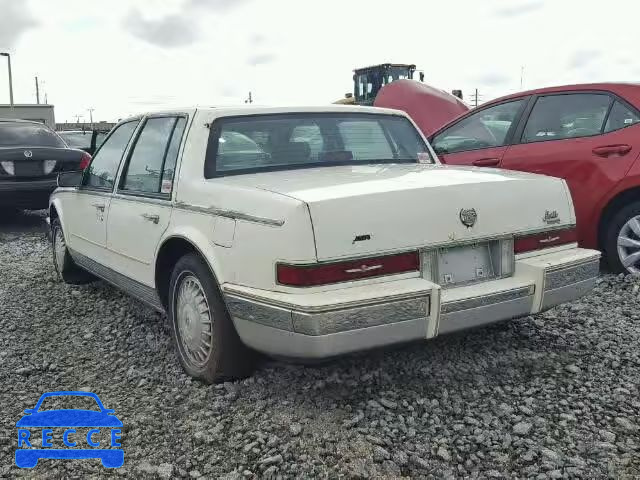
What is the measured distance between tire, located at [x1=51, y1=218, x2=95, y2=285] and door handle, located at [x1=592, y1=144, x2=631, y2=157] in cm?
419

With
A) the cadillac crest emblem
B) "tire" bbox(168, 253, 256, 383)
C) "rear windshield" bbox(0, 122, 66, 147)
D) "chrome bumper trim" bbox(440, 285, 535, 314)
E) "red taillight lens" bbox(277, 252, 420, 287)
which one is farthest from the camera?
"rear windshield" bbox(0, 122, 66, 147)

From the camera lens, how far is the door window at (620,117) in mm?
5027

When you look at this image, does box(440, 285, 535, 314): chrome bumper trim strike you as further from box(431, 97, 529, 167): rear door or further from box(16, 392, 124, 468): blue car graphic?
box(431, 97, 529, 167): rear door

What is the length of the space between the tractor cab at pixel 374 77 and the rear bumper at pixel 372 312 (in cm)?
1424

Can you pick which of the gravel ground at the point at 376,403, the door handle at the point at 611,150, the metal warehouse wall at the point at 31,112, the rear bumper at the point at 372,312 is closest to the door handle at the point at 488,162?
the door handle at the point at 611,150

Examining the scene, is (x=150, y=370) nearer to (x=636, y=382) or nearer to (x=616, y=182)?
(x=636, y=382)

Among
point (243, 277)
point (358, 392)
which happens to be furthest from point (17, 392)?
point (358, 392)

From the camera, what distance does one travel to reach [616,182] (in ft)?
16.3

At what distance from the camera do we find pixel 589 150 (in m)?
5.14

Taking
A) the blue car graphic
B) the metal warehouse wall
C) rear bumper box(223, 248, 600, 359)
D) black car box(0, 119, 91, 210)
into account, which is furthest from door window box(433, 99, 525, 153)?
the metal warehouse wall

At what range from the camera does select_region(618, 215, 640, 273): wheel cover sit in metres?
5.04

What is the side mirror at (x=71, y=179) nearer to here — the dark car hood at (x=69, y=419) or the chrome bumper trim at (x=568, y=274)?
the dark car hood at (x=69, y=419)

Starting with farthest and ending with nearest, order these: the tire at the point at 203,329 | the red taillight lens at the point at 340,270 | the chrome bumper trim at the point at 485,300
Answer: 1. the tire at the point at 203,329
2. the chrome bumper trim at the point at 485,300
3. the red taillight lens at the point at 340,270

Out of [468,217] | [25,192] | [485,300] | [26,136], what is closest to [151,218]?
[468,217]
